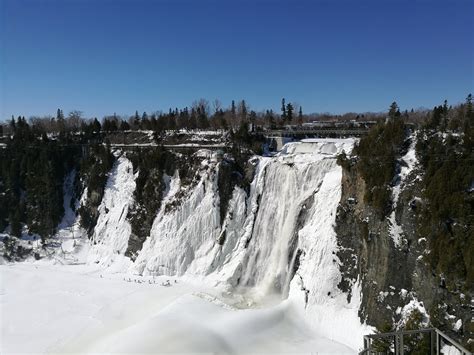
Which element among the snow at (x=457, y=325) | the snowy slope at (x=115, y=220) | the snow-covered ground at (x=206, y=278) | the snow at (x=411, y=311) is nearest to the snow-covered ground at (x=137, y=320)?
the snow-covered ground at (x=206, y=278)

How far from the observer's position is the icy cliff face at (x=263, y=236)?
26.0 metres

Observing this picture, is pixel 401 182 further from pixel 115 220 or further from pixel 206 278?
pixel 115 220

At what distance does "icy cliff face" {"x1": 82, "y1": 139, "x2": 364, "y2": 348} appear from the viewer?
2603cm

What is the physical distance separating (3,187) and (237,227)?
123 feet

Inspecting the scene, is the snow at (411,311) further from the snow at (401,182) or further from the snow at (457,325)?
the snow at (401,182)

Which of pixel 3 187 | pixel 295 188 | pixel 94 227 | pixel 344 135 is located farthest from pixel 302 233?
pixel 3 187

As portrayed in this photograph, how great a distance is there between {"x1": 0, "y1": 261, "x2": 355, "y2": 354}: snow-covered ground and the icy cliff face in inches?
71.4

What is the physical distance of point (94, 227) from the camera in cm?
4684

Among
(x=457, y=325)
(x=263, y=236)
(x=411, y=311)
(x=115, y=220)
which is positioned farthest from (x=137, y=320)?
(x=115, y=220)

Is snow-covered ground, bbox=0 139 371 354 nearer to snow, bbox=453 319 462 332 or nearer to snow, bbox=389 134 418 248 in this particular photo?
Result: snow, bbox=389 134 418 248

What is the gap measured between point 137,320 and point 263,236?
1250 centimetres

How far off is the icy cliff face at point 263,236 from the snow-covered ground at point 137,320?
5.95 feet

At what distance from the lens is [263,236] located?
3362cm

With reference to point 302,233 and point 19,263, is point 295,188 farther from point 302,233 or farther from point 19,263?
point 19,263
